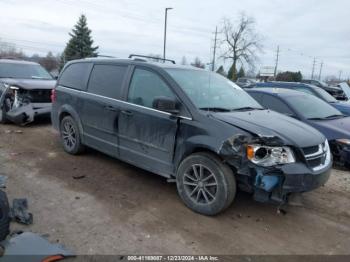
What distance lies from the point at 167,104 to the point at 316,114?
4173mm

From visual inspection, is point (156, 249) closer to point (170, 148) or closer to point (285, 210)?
point (170, 148)

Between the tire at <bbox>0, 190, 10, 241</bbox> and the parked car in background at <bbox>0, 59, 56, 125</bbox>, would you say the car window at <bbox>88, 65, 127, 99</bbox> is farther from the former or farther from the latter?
the parked car in background at <bbox>0, 59, 56, 125</bbox>

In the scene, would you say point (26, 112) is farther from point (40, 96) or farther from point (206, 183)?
point (206, 183)

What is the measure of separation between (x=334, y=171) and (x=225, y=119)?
3.31 meters

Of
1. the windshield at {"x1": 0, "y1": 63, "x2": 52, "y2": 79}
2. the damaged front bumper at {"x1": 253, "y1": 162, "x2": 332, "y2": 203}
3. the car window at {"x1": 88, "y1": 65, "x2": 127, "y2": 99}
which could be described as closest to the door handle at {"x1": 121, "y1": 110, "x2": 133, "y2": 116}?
the car window at {"x1": 88, "y1": 65, "x2": 127, "y2": 99}

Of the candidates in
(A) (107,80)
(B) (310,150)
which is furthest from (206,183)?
(A) (107,80)

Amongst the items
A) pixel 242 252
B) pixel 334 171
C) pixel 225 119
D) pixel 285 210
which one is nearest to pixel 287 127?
pixel 225 119

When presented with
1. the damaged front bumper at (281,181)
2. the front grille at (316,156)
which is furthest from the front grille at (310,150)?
the damaged front bumper at (281,181)

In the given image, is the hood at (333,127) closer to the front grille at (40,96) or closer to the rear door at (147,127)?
the rear door at (147,127)

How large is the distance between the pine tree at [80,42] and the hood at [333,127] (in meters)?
41.2

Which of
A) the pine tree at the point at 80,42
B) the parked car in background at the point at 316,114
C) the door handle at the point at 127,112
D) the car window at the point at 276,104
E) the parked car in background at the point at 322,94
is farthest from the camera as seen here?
the pine tree at the point at 80,42

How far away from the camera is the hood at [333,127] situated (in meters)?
6.20

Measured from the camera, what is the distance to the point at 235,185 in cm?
384

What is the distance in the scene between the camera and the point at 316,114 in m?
6.98
